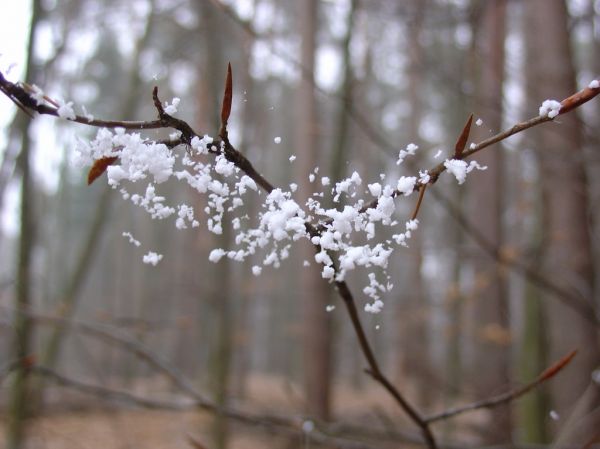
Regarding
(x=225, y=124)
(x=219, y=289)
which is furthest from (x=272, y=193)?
(x=219, y=289)

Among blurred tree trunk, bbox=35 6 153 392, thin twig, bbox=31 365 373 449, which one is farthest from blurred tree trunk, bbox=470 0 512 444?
thin twig, bbox=31 365 373 449

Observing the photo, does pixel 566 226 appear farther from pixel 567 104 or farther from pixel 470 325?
pixel 470 325

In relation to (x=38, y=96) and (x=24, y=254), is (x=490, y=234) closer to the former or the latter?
(x=24, y=254)

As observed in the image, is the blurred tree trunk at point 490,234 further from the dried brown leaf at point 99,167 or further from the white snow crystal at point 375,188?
the dried brown leaf at point 99,167

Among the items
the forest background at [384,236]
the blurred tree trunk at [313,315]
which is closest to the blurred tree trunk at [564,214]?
the forest background at [384,236]

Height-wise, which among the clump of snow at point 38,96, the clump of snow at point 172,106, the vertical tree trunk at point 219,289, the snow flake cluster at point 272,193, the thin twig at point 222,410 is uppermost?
the vertical tree trunk at point 219,289

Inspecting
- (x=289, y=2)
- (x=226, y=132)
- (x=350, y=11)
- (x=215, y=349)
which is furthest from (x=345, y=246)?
(x=289, y=2)

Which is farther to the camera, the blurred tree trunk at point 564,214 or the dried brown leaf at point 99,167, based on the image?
the blurred tree trunk at point 564,214
